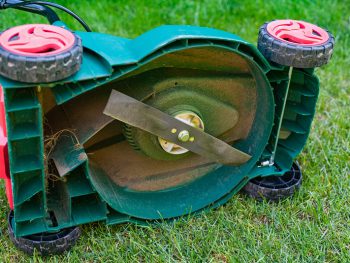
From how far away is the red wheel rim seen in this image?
1904mm

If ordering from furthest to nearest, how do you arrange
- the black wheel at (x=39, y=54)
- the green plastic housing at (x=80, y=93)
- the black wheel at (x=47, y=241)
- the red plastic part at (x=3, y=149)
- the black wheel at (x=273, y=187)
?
the black wheel at (x=273, y=187) → the black wheel at (x=47, y=241) → the red plastic part at (x=3, y=149) → the green plastic housing at (x=80, y=93) → the black wheel at (x=39, y=54)

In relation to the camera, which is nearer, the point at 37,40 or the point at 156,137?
the point at 37,40

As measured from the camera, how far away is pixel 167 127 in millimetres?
2281

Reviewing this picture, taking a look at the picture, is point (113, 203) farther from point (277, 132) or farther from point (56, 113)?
point (277, 132)

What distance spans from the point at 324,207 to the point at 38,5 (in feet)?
4.99

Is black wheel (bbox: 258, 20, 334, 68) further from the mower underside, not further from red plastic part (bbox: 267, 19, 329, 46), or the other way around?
Answer: the mower underside

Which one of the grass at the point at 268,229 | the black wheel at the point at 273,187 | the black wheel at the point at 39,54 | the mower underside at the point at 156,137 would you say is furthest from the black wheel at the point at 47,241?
the black wheel at the point at 273,187

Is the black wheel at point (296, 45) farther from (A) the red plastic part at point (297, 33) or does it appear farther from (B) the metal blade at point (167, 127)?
(B) the metal blade at point (167, 127)

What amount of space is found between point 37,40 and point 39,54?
0.10 meters

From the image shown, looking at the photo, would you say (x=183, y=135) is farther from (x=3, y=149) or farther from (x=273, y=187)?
(x=3, y=149)

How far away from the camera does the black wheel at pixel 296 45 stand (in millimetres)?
2271

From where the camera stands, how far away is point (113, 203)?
92.7 inches

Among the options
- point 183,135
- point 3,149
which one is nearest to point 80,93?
point 3,149

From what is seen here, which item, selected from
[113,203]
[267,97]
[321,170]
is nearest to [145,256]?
[113,203]
